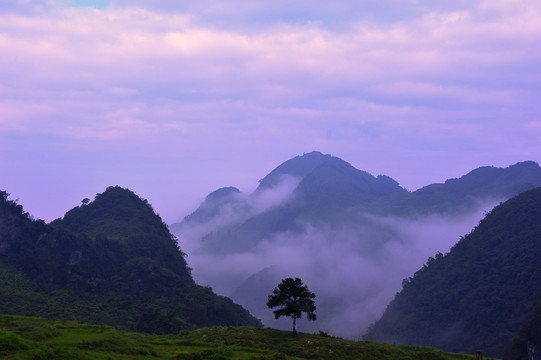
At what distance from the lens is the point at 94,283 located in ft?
362

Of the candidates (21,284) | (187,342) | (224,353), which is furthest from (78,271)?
(224,353)

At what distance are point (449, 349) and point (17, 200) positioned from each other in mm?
128073

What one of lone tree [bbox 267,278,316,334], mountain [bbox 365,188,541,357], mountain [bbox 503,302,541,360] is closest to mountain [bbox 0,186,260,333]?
lone tree [bbox 267,278,316,334]

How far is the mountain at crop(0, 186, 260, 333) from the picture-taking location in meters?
93.9

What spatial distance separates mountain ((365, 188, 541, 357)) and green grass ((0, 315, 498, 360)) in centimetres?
9537

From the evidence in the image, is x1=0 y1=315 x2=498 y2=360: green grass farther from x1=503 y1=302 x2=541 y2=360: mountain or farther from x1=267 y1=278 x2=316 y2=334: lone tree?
x1=503 y1=302 x2=541 y2=360: mountain

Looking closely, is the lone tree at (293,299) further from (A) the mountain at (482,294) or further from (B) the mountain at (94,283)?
(A) the mountain at (482,294)

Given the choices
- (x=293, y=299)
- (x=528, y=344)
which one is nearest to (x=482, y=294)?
(x=528, y=344)

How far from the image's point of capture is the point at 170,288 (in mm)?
116438

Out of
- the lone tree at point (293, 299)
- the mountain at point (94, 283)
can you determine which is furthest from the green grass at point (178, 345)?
the mountain at point (94, 283)

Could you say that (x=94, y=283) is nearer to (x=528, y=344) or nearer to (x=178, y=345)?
(x=178, y=345)

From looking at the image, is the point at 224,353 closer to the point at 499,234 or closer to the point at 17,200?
the point at 17,200

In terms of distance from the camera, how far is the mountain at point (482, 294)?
144000 millimetres

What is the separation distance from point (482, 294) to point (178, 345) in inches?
5562
